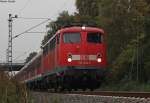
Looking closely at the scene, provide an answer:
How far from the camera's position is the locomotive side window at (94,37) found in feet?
84.8

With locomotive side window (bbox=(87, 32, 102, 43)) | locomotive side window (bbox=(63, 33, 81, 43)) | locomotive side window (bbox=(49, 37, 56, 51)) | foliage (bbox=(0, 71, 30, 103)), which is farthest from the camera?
locomotive side window (bbox=(49, 37, 56, 51))

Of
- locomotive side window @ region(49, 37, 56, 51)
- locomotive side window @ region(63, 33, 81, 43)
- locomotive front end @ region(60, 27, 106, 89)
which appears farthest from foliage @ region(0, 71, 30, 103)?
locomotive side window @ region(49, 37, 56, 51)

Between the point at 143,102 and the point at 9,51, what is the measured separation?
31.8 m

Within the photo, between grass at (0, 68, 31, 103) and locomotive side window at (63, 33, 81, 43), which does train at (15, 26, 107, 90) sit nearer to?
locomotive side window at (63, 33, 81, 43)

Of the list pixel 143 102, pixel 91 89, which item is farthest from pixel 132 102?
pixel 91 89

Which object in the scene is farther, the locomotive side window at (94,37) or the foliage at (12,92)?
the locomotive side window at (94,37)

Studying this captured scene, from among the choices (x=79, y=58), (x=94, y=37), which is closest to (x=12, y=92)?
(x=79, y=58)

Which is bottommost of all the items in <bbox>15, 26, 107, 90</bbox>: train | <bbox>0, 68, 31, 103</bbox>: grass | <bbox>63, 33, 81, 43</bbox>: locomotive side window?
<bbox>0, 68, 31, 103</bbox>: grass

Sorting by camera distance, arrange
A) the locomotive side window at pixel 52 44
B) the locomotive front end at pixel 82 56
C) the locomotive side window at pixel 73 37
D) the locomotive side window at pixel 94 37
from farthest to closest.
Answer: the locomotive side window at pixel 52 44 < the locomotive side window at pixel 94 37 < the locomotive side window at pixel 73 37 < the locomotive front end at pixel 82 56

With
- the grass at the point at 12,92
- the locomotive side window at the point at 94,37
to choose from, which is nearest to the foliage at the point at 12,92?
the grass at the point at 12,92

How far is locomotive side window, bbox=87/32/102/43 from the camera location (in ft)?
84.8

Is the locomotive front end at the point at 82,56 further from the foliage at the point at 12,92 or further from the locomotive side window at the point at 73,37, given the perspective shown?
the foliage at the point at 12,92

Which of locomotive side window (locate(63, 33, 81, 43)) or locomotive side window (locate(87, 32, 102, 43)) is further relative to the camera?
locomotive side window (locate(87, 32, 102, 43))

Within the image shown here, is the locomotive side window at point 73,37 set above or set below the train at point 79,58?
above
